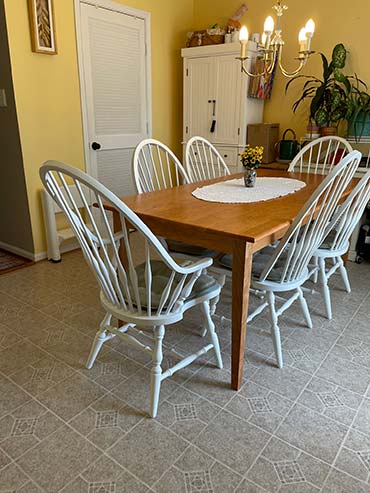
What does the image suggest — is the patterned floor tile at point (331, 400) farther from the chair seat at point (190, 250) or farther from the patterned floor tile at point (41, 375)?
the patterned floor tile at point (41, 375)

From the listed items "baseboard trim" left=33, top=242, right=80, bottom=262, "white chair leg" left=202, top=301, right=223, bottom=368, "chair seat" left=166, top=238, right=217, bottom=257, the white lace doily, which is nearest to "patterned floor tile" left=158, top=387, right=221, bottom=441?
"white chair leg" left=202, top=301, right=223, bottom=368

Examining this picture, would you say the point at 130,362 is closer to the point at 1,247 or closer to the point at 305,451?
the point at 305,451

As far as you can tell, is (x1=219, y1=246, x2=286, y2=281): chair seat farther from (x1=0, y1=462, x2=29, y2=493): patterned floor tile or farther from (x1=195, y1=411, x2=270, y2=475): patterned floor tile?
(x1=0, y1=462, x2=29, y2=493): patterned floor tile

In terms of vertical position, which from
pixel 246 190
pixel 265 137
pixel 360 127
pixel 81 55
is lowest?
pixel 246 190

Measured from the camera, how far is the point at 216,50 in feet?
12.4

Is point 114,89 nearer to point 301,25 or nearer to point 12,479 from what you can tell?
point 301,25

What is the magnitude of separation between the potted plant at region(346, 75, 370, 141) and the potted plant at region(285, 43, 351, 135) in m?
0.07

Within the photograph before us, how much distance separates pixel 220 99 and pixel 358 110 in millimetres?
1327

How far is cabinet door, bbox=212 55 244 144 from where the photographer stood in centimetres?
376

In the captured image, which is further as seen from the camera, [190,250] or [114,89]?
[114,89]

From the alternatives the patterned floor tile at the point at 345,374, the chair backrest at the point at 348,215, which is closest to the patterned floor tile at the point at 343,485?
the patterned floor tile at the point at 345,374

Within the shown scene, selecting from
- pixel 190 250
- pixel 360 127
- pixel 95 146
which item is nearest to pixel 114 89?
pixel 95 146

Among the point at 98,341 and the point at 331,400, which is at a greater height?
the point at 98,341

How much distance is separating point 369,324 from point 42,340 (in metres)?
1.89
